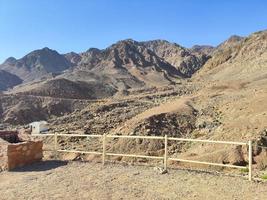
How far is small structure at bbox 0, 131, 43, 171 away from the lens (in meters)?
14.7

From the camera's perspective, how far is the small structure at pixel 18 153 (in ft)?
48.3

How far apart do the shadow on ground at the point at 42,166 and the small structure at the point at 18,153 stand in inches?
8.1

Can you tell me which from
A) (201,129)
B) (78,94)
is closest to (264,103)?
(201,129)

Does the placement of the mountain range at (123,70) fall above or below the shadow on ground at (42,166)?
above

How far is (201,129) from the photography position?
31016mm

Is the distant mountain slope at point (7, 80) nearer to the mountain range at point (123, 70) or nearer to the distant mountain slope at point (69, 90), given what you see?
the mountain range at point (123, 70)

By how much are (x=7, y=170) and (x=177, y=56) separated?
17213 centimetres

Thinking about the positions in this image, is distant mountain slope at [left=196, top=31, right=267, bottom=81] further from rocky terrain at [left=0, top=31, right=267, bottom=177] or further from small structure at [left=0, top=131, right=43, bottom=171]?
small structure at [left=0, top=131, right=43, bottom=171]

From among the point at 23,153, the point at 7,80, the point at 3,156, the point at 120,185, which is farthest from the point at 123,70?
the point at 120,185

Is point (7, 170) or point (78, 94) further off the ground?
point (78, 94)

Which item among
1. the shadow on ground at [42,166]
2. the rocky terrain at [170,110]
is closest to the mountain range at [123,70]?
the rocky terrain at [170,110]

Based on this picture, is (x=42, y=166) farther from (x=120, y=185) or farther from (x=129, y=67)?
(x=129, y=67)

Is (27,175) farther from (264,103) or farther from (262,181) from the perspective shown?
(264,103)

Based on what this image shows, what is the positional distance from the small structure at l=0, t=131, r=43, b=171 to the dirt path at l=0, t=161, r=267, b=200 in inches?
20.4
